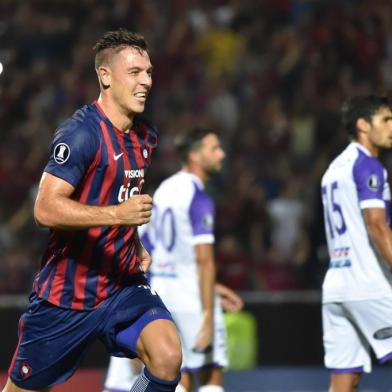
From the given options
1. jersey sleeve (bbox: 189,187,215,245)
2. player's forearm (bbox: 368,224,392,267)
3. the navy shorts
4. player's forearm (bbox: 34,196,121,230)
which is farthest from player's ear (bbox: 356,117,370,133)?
player's forearm (bbox: 34,196,121,230)

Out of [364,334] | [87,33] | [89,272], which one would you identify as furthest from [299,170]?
[89,272]

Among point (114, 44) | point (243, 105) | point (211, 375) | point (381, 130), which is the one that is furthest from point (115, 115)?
point (243, 105)

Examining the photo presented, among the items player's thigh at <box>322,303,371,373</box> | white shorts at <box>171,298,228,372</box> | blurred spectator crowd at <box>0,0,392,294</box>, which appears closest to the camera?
player's thigh at <box>322,303,371,373</box>

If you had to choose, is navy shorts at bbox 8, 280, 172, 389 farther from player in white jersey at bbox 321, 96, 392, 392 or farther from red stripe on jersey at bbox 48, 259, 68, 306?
player in white jersey at bbox 321, 96, 392, 392

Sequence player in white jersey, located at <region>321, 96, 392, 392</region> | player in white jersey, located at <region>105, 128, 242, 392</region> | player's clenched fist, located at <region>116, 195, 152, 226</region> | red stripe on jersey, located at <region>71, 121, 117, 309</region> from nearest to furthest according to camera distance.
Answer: player's clenched fist, located at <region>116, 195, 152, 226</region>, red stripe on jersey, located at <region>71, 121, 117, 309</region>, player in white jersey, located at <region>321, 96, 392, 392</region>, player in white jersey, located at <region>105, 128, 242, 392</region>

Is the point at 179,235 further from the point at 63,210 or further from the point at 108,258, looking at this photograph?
the point at 63,210

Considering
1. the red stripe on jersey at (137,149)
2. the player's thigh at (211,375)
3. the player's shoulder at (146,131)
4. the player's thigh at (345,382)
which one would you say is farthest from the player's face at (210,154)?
the red stripe on jersey at (137,149)

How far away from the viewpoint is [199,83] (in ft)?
45.5

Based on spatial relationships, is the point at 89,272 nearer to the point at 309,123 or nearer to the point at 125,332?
the point at 125,332

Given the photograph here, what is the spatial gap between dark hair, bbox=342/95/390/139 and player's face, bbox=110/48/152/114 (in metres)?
1.80

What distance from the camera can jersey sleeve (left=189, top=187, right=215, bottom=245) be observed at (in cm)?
782

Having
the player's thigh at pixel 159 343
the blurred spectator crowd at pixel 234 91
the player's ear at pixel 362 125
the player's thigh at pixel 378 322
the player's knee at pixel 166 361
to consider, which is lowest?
the player's knee at pixel 166 361

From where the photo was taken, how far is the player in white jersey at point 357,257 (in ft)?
22.2

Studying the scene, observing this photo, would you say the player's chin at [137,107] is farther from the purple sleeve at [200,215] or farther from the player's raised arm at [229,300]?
the player's raised arm at [229,300]
